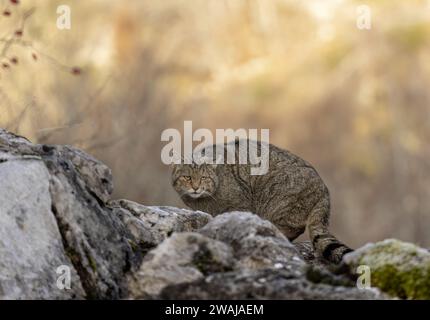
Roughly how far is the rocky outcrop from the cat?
2357 mm

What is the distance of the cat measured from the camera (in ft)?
39.7

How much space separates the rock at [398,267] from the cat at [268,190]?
2.27m

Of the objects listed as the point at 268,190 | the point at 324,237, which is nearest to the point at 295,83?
the point at 268,190

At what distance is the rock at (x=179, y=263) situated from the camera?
830 centimetres

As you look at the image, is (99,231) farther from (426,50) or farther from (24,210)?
(426,50)

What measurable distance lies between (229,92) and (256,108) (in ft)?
8.08

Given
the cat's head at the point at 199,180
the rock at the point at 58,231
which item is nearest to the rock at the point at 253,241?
the rock at the point at 58,231

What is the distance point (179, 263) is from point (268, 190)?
14.1 ft

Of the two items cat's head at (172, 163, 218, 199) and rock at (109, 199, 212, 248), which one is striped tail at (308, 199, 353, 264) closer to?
rock at (109, 199, 212, 248)

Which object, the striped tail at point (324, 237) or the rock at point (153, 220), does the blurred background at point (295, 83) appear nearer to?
the striped tail at point (324, 237)

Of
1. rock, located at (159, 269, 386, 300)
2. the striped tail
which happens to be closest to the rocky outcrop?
rock, located at (159, 269, 386, 300)

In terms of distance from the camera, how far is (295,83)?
176 ft

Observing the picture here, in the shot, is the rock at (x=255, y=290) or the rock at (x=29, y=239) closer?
the rock at (x=255, y=290)

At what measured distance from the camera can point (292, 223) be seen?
12.2m
